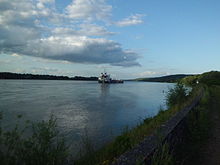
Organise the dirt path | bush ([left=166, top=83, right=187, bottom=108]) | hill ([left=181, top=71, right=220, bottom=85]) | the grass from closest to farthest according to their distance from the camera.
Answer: the dirt path < the grass < bush ([left=166, top=83, right=187, bottom=108]) < hill ([left=181, top=71, right=220, bottom=85])

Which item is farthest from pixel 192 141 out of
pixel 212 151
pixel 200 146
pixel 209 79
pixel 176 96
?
pixel 209 79

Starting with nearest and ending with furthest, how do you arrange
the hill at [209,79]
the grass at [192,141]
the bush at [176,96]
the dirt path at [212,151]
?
the dirt path at [212,151] < the grass at [192,141] < the bush at [176,96] < the hill at [209,79]

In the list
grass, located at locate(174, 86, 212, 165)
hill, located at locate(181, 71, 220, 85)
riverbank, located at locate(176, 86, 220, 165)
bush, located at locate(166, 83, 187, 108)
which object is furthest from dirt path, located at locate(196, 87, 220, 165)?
hill, located at locate(181, 71, 220, 85)

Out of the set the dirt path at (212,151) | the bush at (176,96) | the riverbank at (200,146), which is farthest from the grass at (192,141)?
the bush at (176,96)

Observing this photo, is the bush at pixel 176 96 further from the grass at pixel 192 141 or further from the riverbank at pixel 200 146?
the riverbank at pixel 200 146

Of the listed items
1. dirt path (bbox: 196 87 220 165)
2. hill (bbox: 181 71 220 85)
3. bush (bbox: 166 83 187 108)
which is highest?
hill (bbox: 181 71 220 85)

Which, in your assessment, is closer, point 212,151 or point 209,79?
point 212,151

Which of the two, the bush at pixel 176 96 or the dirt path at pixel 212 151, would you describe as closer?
the dirt path at pixel 212 151

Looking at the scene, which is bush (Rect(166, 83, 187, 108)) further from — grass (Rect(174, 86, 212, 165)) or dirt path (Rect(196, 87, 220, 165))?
dirt path (Rect(196, 87, 220, 165))

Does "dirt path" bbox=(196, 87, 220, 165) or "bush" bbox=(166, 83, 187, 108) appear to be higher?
"bush" bbox=(166, 83, 187, 108)

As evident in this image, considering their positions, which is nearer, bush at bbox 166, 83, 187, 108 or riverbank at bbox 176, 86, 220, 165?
riverbank at bbox 176, 86, 220, 165

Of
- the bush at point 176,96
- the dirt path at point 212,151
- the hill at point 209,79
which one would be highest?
the hill at point 209,79

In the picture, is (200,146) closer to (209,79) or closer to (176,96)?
(176,96)

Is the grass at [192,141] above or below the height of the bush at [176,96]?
below
